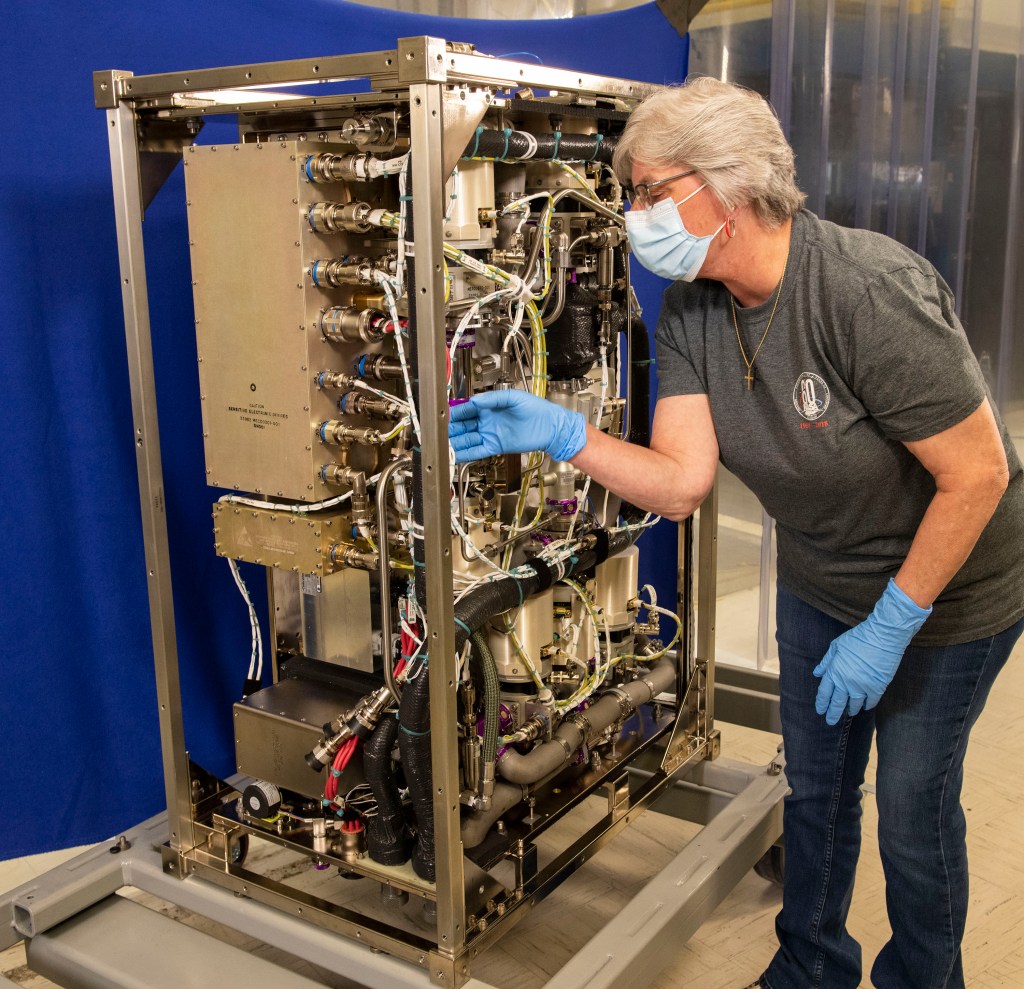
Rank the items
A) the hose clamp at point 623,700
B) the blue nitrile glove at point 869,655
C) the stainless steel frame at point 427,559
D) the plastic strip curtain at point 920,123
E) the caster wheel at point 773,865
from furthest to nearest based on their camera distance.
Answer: the plastic strip curtain at point 920,123 < the caster wheel at point 773,865 < the hose clamp at point 623,700 < the blue nitrile glove at point 869,655 < the stainless steel frame at point 427,559

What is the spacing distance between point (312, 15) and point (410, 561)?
4.32ft

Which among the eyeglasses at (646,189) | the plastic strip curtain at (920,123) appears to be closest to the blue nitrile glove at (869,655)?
the eyeglasses at (646,189)

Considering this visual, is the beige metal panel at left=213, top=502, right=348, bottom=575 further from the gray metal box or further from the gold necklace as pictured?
the gold necklace

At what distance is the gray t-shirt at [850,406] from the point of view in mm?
1512

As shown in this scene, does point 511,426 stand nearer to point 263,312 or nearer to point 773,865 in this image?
point 263,312

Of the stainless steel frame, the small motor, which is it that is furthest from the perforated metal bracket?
the small motor

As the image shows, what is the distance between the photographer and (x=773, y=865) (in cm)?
Answer: 240

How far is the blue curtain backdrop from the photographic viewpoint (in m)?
2.18

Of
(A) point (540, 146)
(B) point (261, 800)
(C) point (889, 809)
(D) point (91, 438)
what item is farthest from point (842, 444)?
(D) point (91, 438)

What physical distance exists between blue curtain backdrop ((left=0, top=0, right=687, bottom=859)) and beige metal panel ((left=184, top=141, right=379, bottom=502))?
0.53 m

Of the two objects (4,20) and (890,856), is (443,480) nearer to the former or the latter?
(890,856)

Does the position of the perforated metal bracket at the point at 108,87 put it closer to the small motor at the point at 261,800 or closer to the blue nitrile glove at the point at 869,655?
the small motor at the point at 261,800

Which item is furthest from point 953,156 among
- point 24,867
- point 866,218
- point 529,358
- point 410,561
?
point 24,867

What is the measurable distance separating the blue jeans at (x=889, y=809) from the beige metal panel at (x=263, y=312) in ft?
2.78
